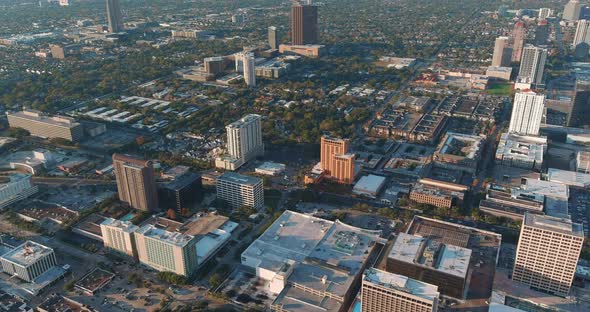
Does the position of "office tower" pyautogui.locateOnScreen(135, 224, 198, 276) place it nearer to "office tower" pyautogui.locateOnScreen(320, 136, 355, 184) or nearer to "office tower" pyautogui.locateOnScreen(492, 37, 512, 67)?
"office tower" pyautogui.locateOnScreen(320, 136, 355, 184)

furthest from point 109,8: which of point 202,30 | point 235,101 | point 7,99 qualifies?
point 235,101

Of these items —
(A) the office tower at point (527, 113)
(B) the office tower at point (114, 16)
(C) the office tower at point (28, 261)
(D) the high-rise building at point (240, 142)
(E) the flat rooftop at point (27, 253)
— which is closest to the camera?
(C) the office tower at point (28, 261)

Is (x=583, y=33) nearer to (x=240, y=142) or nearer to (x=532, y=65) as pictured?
(x=532, y=65)

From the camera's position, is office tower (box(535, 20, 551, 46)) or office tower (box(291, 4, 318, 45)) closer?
office tower (box(535, 20, 551, 46))

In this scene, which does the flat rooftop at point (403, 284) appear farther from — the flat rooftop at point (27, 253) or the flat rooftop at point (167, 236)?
the flat rooftop at point (27, 253)

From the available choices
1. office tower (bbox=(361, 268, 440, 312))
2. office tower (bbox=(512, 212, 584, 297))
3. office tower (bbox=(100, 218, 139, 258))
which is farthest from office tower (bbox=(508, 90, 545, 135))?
office tower (bbox=(100, 218, 139, 258))

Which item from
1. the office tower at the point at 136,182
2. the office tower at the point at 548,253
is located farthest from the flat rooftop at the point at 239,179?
the office tower at the point at 548,253
